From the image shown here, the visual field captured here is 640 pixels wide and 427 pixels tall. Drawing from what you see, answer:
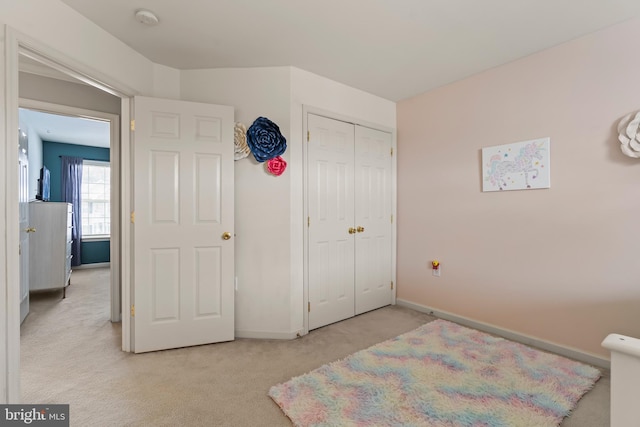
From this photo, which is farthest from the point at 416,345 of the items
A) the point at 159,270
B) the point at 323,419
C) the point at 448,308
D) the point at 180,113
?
the point at 180,113

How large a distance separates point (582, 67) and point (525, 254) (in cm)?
148

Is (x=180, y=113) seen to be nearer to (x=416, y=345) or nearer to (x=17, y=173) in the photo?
(x=17, y=173)

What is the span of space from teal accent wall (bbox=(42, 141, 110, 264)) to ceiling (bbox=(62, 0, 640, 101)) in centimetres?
476

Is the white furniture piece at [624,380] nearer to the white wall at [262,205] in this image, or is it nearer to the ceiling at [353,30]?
the ceiling at [353,30]

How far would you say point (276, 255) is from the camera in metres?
2.70

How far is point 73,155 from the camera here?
5.88 m

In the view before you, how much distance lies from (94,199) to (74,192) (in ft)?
1.36

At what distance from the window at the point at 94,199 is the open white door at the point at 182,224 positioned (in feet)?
15.9

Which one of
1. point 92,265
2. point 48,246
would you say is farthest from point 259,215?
point 92,265

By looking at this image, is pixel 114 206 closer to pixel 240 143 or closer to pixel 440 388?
pixel 240 143

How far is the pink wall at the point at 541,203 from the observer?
2113mm

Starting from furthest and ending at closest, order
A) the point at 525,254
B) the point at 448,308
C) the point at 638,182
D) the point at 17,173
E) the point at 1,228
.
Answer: the point at 448,308 → the point at 525,254 → the point at 638,182 → the point at 17,173 → the point at 1,228

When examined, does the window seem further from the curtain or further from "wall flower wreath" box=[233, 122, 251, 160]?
"wall flower wreath" box=[233, 122, 251, 160]

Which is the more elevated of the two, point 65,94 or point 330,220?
point 65,94
